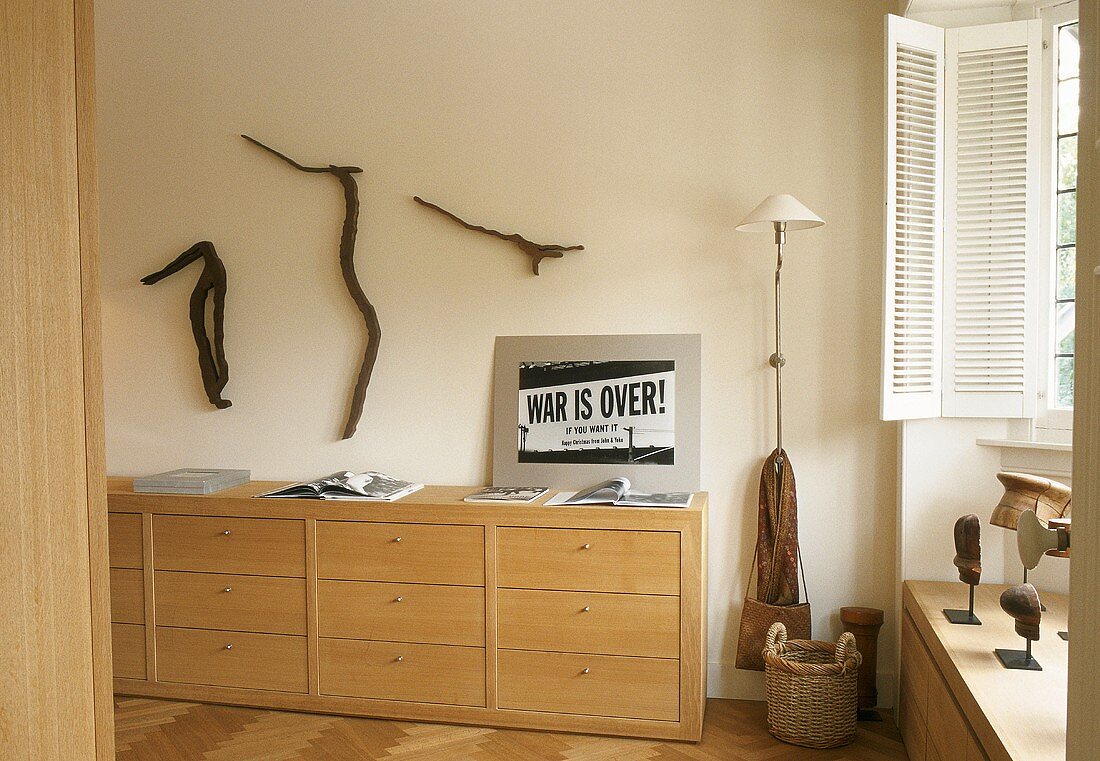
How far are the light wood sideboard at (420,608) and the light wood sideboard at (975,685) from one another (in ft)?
2.17

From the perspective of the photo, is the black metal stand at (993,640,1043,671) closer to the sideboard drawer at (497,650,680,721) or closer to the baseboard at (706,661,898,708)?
the sideboard drawer at (497,650,680,721)

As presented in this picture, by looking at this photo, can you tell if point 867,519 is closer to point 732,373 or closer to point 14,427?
point 732,373

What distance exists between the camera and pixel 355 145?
139 inches

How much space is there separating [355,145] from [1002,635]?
9.25ft

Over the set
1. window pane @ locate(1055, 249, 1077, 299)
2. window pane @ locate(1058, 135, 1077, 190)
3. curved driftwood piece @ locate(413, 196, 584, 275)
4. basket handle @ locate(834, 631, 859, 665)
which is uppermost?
window pane @ locate(1058, 135, 1077, 190)

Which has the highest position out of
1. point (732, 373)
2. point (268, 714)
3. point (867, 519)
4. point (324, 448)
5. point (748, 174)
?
point (748, 174)

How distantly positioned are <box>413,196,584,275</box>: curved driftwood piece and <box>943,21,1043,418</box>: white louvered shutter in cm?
133

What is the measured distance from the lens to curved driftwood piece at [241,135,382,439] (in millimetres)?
3463

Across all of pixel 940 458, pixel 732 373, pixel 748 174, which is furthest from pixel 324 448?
pixel 940 458

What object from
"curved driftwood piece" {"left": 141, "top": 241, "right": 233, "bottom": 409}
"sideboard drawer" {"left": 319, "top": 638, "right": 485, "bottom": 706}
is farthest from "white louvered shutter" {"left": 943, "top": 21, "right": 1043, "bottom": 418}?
"curved driftwood piece" {"left": 141, "top": 241, "right": 233, "bottom": 409}

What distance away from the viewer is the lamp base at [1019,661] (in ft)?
6.79

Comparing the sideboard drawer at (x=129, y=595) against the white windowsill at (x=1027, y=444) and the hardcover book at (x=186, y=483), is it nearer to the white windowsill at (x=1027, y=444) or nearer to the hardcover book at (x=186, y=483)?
the hardcover book at (x=186, y=483)

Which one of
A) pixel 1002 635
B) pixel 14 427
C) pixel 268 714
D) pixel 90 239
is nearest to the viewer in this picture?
pixel 14 427

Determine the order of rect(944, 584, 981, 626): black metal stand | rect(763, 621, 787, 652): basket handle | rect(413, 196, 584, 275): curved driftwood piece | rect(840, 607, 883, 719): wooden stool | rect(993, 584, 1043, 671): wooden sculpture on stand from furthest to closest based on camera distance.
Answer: rect(413, 196, 584, 275): curved driftwood piece
rect(840, 607, 883, 719): wooden stool
rect(763, 621, 787, 652): basket handle
rect(944, 584, 981, 626): black metal stand
rect(993, 584, 1043, 671): wooden sculpture on stand
